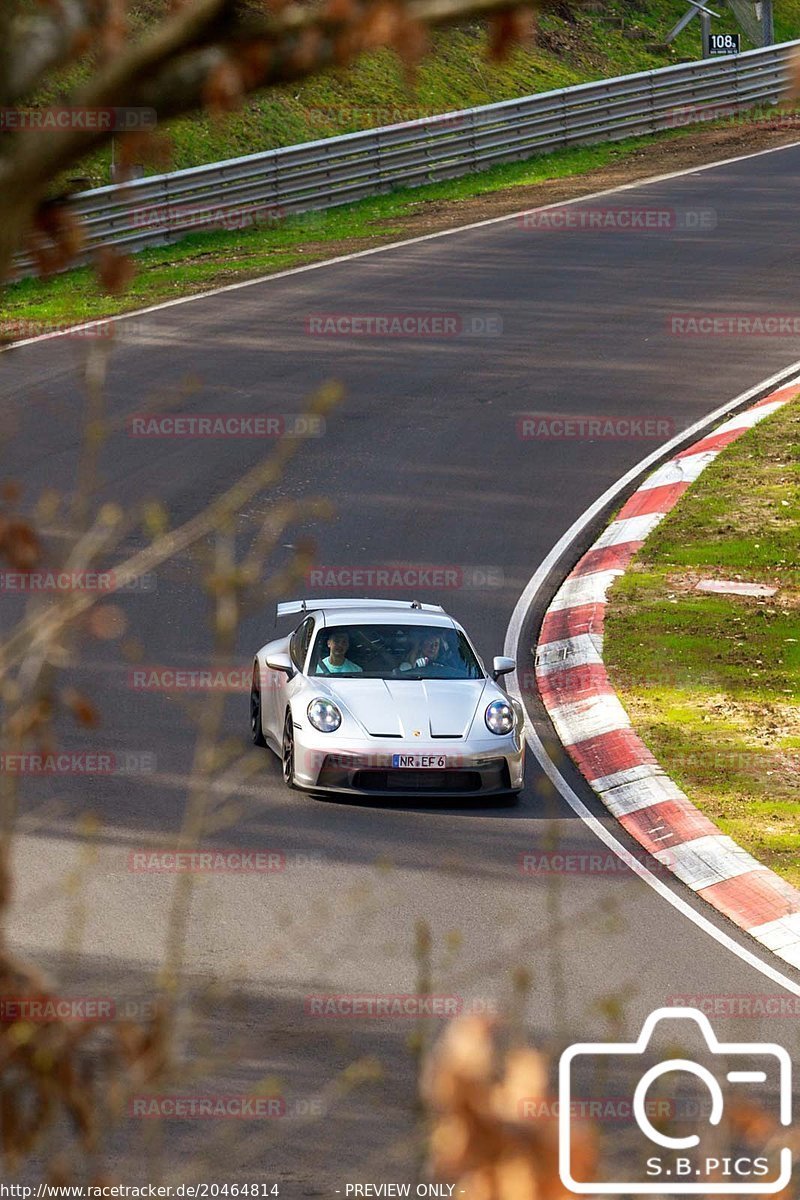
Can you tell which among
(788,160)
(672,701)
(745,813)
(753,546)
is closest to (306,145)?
(788,160)

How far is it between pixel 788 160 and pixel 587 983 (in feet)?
91.4

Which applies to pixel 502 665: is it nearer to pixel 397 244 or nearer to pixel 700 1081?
pixel 700 1081

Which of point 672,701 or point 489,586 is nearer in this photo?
point 672,701

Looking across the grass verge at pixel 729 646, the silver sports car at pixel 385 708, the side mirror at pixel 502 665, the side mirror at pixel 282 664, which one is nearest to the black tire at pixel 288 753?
the silver sports car at pixel 385 708

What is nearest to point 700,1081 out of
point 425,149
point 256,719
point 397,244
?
point 256,719

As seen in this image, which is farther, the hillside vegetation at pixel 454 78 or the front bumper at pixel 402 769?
the hillside vegetation at pixel 454 78

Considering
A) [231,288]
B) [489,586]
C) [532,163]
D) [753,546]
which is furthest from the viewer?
[532,163]

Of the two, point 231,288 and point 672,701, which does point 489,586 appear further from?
point 231,288

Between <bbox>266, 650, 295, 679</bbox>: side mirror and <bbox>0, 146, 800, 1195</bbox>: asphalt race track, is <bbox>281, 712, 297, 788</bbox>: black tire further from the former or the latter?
<bbox>266, 650, 295, 679</bbox>: side mirror

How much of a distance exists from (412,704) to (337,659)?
2.78 feet

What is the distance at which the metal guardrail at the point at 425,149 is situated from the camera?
1093 inches

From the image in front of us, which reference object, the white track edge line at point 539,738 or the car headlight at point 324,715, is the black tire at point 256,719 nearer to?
the car headlight at point 324,715

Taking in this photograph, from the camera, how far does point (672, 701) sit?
46.5ft

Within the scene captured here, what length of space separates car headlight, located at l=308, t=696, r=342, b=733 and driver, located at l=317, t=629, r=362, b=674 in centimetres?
58
